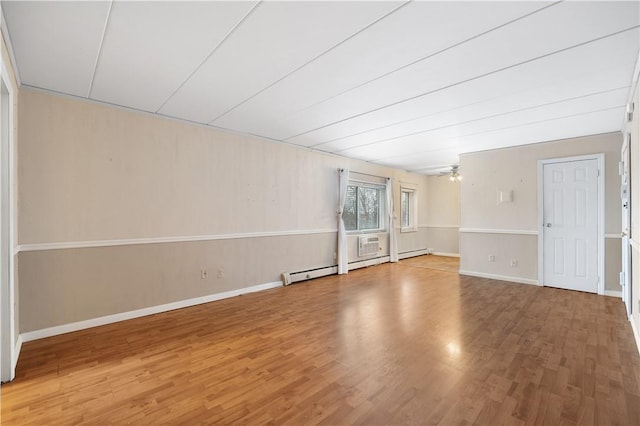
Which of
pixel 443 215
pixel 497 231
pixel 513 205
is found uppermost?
pixel 513 205

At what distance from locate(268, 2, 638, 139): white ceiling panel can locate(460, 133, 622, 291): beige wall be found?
3331 millimetres

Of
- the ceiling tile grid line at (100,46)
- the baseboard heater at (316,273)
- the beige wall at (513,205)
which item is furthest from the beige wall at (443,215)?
the ceiling tile grid line at (100,46)

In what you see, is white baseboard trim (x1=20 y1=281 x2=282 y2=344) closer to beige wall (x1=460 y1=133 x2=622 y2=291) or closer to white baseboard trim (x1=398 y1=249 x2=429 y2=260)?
beige wall (x1=460 y1=133 x2=622 y2=291)

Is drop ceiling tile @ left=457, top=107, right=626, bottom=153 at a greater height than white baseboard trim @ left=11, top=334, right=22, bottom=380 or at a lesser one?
greater

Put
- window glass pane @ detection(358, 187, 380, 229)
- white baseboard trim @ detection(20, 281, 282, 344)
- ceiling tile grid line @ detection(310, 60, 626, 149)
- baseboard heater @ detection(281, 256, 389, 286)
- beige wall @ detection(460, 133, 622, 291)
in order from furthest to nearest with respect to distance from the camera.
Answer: window glass pane @ detection(358, 187, 380, 229) < baseboard heater @ detection(281, 256, 389, 286) < beige wall @ detection(460, 133, 622, 291) < white baseboard trim @ detection(20, 281, 282, 344) < ceiling tile grid line @ detection(310, 60, 626, 149)

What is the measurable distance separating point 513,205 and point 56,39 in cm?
628

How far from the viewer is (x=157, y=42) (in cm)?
205

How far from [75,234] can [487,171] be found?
6.31m

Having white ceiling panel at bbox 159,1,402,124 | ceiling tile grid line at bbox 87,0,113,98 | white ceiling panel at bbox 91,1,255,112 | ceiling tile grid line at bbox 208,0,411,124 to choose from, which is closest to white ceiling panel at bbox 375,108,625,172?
ceiling tile grid line at bbox 208,0,411,124

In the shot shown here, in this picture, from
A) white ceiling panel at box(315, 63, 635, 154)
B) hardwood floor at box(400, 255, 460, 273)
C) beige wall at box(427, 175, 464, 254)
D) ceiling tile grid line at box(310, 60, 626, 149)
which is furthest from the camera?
beige wall at box(427, 175, 464, 254)

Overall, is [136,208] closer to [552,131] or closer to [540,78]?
[540,78]

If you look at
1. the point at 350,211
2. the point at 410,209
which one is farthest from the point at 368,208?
the point at 410,209

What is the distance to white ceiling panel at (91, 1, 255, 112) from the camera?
173 cm

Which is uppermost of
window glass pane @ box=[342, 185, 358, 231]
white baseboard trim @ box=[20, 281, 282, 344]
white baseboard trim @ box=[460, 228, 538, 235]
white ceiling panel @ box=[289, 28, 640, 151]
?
white ceiling panel @ box=[289, 28, 640, 151]
